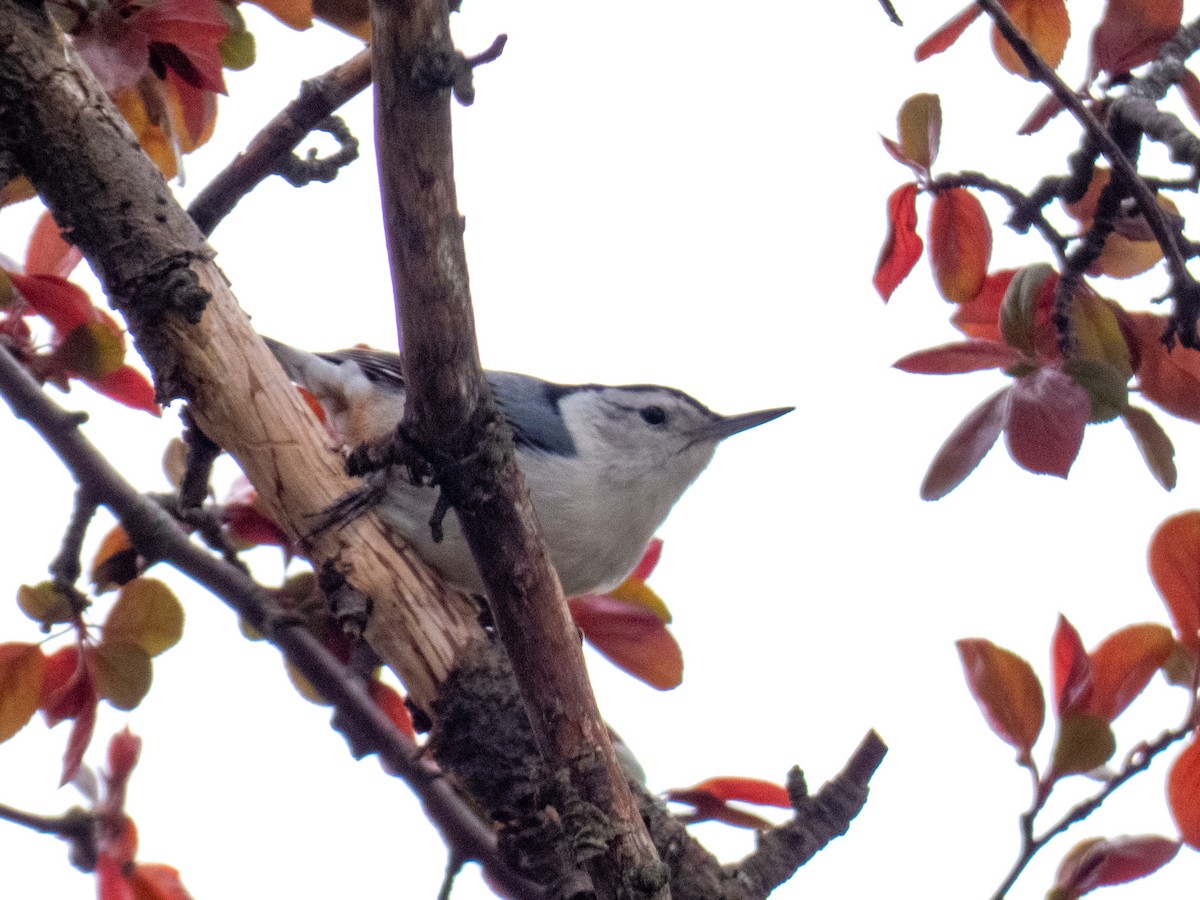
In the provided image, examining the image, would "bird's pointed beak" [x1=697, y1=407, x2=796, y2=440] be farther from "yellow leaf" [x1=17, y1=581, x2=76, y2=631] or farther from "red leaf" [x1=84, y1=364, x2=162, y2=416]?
"yellow leaf" [x1=17, y1=581, x2=76, y2=631]

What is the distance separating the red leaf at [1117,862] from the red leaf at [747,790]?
12.6 inches

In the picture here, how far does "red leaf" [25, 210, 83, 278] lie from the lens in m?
1.39

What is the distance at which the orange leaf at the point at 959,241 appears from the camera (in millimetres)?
1320

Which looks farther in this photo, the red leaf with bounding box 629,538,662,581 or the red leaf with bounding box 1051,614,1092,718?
the red leaf with bounding box 629,538,662,581

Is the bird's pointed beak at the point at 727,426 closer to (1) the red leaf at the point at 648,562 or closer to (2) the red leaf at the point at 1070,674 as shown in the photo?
(1) the red leaf at the point at 648,562

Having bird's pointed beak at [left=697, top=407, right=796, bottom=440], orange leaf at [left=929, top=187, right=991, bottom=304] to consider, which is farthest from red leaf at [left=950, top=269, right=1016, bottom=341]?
bird's pointed beak at [left=697, top=407, right=796, bottom=440]

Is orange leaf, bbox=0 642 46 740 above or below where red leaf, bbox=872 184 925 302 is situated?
below

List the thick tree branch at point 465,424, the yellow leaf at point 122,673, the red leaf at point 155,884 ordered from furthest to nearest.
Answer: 1. the yellow leaf at point 122,673
2. the red leaf at point 155,884
3. the thick tree branch at point 465,424

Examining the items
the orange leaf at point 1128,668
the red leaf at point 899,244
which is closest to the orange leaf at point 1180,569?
the orange leaf at point 1128,668

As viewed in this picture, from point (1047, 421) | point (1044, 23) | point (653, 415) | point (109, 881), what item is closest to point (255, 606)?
point (109, 881)

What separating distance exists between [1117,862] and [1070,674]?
16 centimetres

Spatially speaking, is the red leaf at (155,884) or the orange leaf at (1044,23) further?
the orange leaf at (1044,23)

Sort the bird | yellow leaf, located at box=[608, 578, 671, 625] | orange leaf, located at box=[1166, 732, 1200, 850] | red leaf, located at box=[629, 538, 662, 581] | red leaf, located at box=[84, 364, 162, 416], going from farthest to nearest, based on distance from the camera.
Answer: the bird, red leaf, located at box=[629, 538, 662, 581], yellow leaf, located at box=[608, 578, 671, 625], red leaf, located at box=[84, 364, 162, 416], orange leaf, located at box=[1166, 732, 1200, 850]

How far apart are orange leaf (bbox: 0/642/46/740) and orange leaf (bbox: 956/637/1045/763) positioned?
35.1 inches
